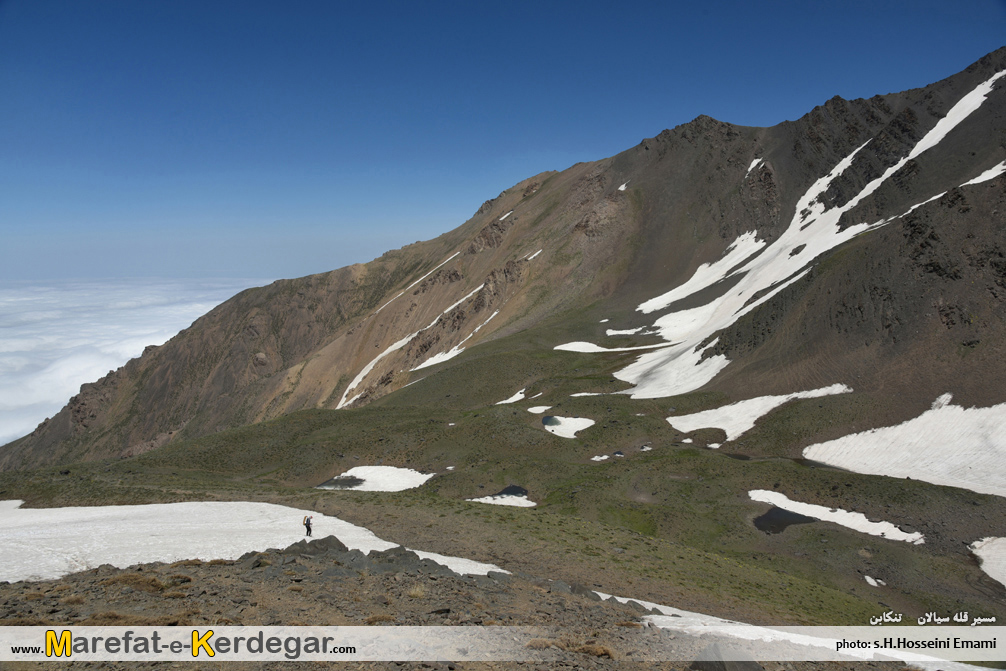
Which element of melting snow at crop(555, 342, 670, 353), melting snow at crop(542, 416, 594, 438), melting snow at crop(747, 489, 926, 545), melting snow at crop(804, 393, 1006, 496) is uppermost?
melting snow at crop(555, 342, 670, 353)

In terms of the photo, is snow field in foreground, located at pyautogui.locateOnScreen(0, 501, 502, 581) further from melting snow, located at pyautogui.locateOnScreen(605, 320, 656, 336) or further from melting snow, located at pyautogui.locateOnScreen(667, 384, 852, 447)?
melting snow, located at pyautogui.locateOnScreen(605, 320, 656, 336)

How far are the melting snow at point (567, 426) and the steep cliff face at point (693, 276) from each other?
39.8 feet

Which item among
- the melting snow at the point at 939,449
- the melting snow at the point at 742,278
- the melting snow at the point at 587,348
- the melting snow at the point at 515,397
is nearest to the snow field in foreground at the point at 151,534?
the melting snow at the point at 939,449

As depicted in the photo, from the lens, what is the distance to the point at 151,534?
19750 mm

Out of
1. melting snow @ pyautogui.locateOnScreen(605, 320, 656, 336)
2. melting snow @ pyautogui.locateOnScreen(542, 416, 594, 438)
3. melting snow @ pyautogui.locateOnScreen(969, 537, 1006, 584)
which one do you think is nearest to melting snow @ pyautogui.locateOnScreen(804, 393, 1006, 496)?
melting snow @ pyautogui.locateOnScreen(969, 537, 1006, 584)

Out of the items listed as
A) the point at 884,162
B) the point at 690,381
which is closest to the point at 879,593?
the point at 690,381

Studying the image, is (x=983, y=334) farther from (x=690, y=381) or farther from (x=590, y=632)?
(x=590, y=632)

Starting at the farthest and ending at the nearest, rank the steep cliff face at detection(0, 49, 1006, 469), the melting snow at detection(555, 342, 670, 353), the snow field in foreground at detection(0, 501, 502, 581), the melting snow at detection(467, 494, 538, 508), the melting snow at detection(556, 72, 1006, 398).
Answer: the melting snow at detection(555, 342, 670, 353) → the melting snow at detection(556, 72, 1006, 398) → the steep cliff face at detection(0, 49, 1006, 469) → the melting snow at detection(467, 494, 538, 508) → the snow field in foreground at detection(0, 501, 502, 581)

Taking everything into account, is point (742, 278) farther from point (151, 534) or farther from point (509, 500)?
point (151, 534)

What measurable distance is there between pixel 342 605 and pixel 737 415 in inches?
1460

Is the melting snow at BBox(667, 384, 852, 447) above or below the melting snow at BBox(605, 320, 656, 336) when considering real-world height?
below

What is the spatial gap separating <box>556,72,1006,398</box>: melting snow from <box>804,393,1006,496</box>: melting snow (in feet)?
54.5

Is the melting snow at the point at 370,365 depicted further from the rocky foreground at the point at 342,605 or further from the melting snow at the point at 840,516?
the rocky foreground at the point at 342,605

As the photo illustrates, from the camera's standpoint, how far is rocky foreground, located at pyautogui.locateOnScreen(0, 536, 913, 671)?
10.4 metres
